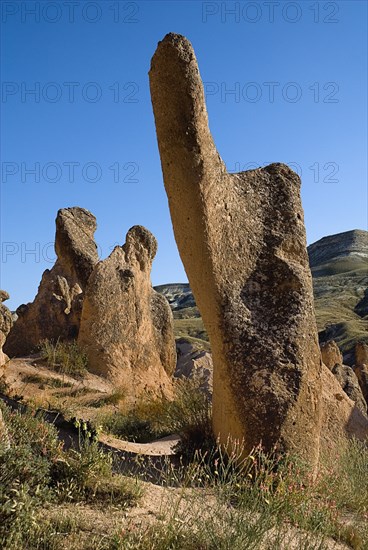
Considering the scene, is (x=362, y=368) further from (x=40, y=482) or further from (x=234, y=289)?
(x=40, y=482)

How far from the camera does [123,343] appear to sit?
15062 millimetres

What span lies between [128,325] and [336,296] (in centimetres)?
6849

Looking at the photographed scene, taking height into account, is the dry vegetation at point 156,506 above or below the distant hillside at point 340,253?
below

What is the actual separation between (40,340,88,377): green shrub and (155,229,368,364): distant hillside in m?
20.0

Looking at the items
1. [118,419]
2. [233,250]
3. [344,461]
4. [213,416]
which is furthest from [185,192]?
[118,419]

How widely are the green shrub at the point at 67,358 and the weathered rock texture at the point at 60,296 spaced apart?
1.45 metres

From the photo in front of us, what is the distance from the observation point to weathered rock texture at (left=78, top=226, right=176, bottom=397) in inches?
575

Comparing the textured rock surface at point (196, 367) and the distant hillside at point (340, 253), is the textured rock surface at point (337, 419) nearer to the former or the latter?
the textured rock surface at point (196, 367)

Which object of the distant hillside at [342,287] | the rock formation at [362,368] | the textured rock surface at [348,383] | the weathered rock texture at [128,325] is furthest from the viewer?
the distant hillside at [342,287]

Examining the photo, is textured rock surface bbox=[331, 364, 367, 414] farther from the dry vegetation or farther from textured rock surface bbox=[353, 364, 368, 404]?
the dry vegetation

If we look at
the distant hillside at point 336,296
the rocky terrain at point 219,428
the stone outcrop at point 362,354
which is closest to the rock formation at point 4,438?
the rocky terrain at point 219,428

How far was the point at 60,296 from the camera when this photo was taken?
17.0m

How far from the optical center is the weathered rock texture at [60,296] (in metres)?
16.6

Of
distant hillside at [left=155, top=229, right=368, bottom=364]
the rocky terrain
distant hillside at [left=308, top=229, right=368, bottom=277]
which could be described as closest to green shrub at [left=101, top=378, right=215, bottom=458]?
the rocky terrain
